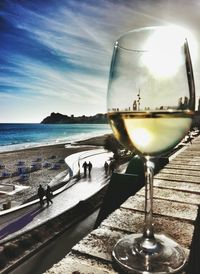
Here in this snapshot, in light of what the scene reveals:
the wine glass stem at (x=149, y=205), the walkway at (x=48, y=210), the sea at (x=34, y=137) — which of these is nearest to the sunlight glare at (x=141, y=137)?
the wine glass stem at (x=149, y=205)

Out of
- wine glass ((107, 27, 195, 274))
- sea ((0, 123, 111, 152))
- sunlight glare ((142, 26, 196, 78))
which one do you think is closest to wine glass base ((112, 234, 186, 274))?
wine glass ((107, 27, 195, 274))

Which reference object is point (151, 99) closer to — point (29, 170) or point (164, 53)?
point (164, 53)

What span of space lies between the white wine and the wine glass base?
380mm

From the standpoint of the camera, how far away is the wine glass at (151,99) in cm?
87

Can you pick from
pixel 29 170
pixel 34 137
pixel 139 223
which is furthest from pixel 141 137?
pixel 34 137

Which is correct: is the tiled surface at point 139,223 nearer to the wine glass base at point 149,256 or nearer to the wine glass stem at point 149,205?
the wine glass base at point 149,256

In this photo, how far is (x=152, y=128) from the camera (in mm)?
866

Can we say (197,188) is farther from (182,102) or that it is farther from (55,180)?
(55,180)

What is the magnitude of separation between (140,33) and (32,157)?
42969 millimetres

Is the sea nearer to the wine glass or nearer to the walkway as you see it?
the walkway

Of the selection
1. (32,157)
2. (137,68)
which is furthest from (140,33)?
(32,157)

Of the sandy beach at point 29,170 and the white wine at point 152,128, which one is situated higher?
the white wine at point 152,128

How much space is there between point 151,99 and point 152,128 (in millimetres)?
109

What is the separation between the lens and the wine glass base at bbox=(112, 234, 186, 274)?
0.88m
